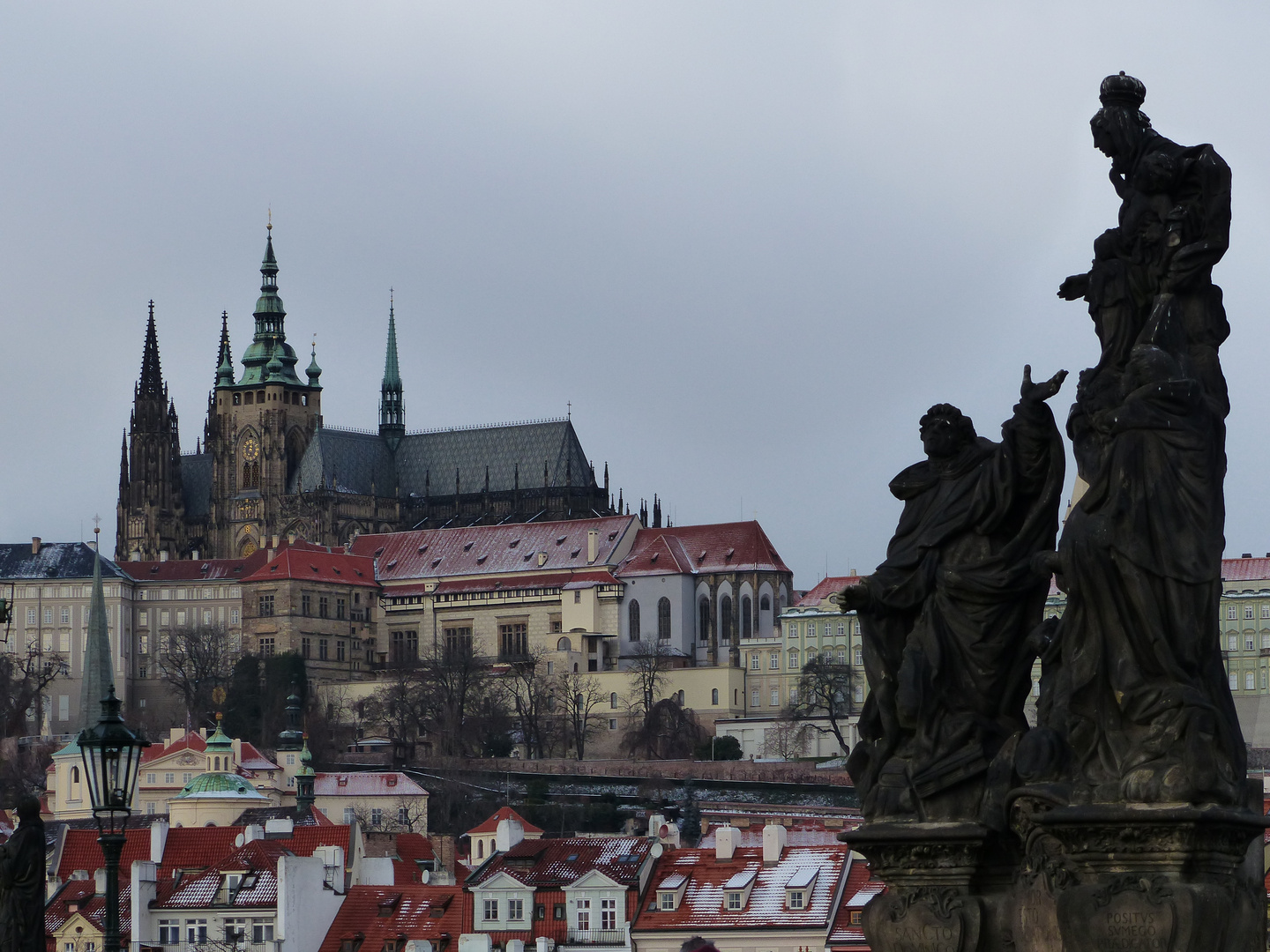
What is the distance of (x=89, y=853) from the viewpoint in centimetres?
7900

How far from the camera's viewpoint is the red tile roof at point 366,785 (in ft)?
421

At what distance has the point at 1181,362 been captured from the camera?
8078 mm

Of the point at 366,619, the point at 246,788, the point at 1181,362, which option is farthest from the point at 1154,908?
the point at 366,619

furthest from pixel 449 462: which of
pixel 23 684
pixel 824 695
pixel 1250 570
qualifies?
pixel 1250 570

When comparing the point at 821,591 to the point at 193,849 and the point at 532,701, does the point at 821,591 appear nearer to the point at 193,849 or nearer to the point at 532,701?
the point at 532,701

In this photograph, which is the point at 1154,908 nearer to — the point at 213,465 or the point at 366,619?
the point at 366,619

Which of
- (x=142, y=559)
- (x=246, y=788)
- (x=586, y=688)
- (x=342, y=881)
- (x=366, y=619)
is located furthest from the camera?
(x=142, y=559)

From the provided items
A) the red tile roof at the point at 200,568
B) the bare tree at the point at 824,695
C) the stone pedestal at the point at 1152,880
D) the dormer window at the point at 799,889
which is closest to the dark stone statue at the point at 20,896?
the stone pedestal at the point at 1152,880

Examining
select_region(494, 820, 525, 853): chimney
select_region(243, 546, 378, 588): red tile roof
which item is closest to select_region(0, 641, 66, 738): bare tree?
select_region(243, 546, 378, 588): red tile roof

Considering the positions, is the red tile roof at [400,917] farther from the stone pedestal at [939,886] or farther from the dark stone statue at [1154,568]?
the dark stone statue at [1154,568]

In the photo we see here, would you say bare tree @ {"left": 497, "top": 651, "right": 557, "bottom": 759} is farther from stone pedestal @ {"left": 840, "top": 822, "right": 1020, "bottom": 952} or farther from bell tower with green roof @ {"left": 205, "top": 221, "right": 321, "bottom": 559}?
stone pedestal @ {"left": 840, "top": 822, "right": 1020, "bottom": 952}

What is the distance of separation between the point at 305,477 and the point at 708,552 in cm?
3505

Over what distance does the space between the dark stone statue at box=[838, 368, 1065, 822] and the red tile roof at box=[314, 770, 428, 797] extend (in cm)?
11962

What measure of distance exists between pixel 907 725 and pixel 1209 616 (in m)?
1.01
